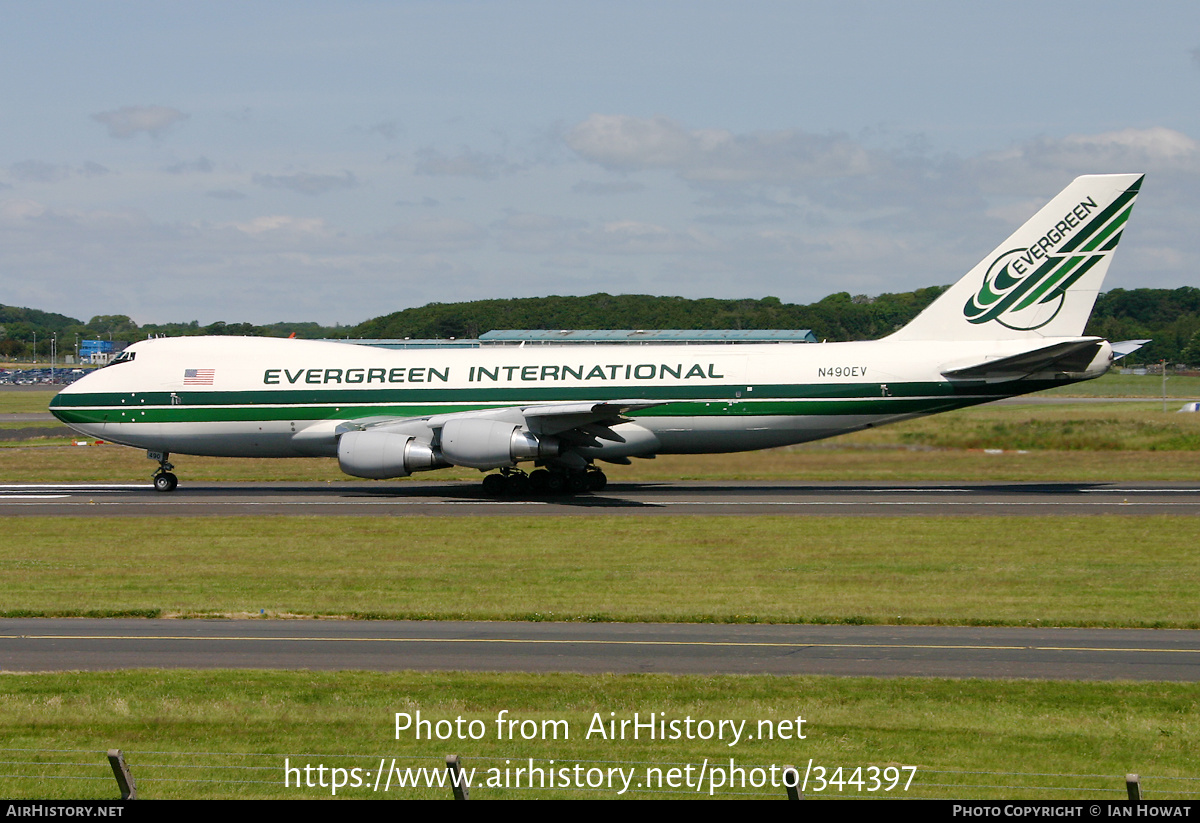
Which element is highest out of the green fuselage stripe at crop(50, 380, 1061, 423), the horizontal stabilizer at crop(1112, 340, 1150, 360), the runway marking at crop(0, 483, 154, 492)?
the horizontal stabilizer at crop(1112, 340, 1150, 360)

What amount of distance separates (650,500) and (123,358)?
64.2 feet

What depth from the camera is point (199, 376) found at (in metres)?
40.0

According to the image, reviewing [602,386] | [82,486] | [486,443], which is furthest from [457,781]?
[82,486]

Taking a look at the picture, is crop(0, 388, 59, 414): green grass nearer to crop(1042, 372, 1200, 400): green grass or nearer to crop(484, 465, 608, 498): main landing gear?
crop(484, 465, 608, 498): main landing gear

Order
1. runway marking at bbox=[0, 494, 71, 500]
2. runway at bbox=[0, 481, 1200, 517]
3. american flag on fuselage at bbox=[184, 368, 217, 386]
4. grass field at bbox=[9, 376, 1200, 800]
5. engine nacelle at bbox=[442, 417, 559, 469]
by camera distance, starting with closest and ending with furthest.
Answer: grass field at bbox=[9, 376, 1200, 800] → runway at bbox=[0, 481, 1200, 517] → engine nacelle at bbox=[442, 417, 559, 469] → runway marking at bbox=[0, 494, 71, 500] → american flag on fuselage at bbox=[184, 368, 217, 386]

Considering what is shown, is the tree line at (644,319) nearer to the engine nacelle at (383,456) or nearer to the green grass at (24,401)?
the green grass at (24,401)

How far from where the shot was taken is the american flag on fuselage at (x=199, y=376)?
131 ft

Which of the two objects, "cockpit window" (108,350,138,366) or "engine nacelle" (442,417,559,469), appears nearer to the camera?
"engine nacelle" (442,417,559,469)

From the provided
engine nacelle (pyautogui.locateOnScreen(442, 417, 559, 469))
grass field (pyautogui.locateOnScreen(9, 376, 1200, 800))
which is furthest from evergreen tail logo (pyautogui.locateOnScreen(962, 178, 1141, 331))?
engine nacelle (pyautogui.locateOnScreen(442, 417, 559, 469))

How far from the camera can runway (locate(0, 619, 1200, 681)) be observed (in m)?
15.1

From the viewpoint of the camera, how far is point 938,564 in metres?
23.6

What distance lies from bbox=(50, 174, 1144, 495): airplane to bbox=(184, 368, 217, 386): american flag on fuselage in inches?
1.9

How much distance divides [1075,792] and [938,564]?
14098 mm

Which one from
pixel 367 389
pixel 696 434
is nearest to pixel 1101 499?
pixel 696 434
